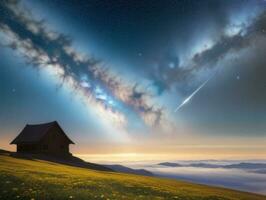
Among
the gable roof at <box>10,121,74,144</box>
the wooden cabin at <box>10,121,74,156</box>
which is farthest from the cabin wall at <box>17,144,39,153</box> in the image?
the gable roof at <box>10,121,74,144</box>

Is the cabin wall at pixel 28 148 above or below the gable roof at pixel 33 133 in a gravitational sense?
below

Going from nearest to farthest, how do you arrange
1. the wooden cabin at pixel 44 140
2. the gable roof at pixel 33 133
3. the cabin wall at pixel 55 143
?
the wooden cabin at pixel 44 140
the cabin wall at pixel 55 143
the gable roof at pixel 33 133

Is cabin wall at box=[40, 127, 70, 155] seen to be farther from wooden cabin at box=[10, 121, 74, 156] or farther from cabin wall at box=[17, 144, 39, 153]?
cabin wall at box=[17, 144, 39, 153]

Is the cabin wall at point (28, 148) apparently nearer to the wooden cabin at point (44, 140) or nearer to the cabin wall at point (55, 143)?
the wooden cabin at point (44, 140)

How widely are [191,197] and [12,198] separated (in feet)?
62.2

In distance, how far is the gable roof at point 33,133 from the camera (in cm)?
9641

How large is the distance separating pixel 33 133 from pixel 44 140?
6.10 metres

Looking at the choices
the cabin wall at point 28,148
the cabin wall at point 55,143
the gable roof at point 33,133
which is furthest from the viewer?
the gable roof at point 33,133

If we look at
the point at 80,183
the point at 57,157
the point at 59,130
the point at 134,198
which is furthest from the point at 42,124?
the point at 134,198

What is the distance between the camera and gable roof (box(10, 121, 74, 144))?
96.4 meters

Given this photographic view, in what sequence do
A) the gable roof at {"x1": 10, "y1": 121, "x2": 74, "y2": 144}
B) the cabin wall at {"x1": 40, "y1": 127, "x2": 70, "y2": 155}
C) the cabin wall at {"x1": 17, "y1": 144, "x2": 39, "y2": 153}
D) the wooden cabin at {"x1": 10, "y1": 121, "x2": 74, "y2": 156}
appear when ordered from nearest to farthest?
the cabin wall at {"x1": 17, "y1": 144, "x2": 39, "y2": 153} < the wooden cabin at {"x1": 10, "y1": 121, "x2": 74, "y2": 156} < the cabin wall at {"x1": 40, "y1": 127, "x2": 70, "y2": 155} < the gable roof at {"x1": 10, "y1": 121, "x2": 74, "y2": 144}

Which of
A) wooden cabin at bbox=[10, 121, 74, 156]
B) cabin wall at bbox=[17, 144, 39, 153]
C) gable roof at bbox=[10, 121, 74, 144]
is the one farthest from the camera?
gable roof at bbox=[10, 121, 74, 144]

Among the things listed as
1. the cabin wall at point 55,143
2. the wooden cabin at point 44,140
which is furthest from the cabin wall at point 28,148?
the cabin wall at point 55,143

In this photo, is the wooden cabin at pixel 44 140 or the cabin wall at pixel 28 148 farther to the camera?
the wooden cabin at pixel 44 140
